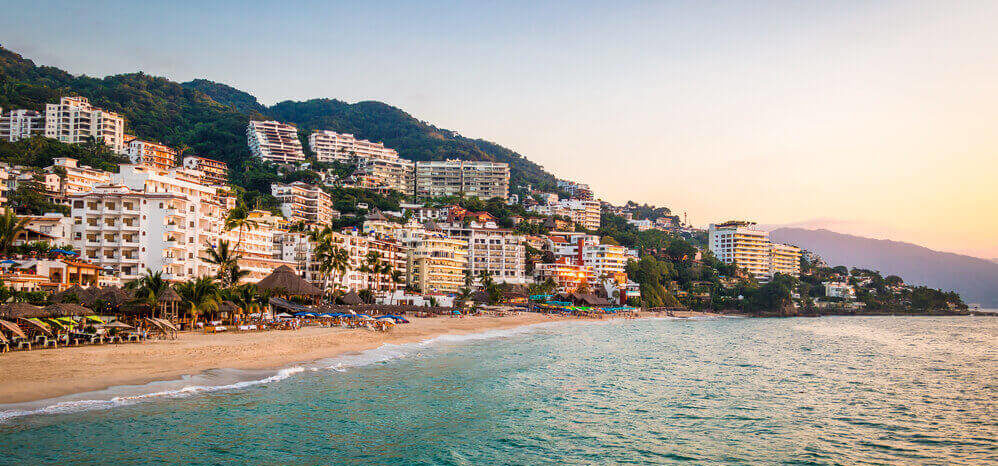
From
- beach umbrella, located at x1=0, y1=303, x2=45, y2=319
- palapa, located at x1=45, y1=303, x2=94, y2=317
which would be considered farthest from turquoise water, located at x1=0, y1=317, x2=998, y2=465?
palapa, located at x1=45, y1=303, x2=94, y2=317

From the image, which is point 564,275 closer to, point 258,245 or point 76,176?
point 258,245

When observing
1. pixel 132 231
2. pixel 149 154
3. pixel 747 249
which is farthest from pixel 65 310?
pixel 747 249

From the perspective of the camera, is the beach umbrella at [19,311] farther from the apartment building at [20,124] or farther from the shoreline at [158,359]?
the apartment building at [20,124]

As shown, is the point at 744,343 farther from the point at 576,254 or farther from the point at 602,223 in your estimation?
the point at 602,223

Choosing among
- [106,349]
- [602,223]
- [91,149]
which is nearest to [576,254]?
[602,223]

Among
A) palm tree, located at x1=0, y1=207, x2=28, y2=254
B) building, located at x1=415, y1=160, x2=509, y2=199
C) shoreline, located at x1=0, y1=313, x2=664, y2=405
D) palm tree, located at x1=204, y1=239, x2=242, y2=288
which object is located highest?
building, located at x1=415, y1=160, x2=509, y2=199

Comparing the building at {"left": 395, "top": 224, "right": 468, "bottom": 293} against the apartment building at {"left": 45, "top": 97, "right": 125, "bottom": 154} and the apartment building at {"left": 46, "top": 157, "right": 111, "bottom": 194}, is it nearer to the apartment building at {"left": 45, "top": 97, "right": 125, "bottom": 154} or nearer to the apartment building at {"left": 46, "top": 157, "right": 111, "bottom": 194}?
the apartment building at {"left": 46, "top": 157, "right": 111, "bottom": 194}
